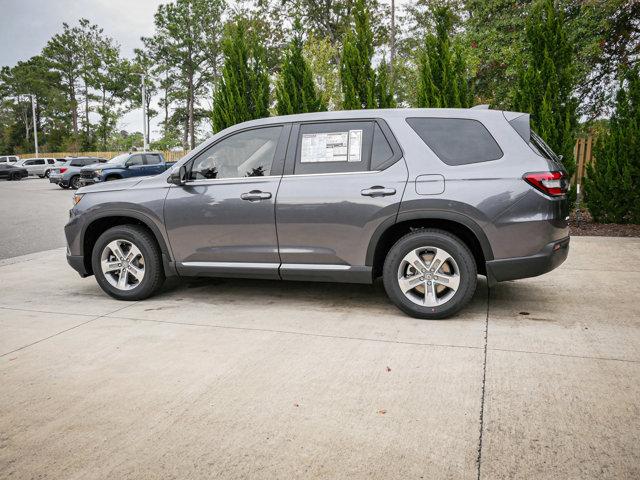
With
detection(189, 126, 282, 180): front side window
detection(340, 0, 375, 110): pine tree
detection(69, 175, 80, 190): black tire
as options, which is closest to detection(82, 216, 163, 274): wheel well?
detection(189, 126, 282, 180): front side window

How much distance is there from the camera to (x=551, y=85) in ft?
31.9

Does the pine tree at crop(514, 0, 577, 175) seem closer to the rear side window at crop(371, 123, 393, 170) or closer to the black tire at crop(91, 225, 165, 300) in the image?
the rear side window at crop(371, 123, 393, 170)

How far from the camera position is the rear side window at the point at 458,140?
14.7 feet

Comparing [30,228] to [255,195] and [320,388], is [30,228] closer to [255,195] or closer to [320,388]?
[255,195]

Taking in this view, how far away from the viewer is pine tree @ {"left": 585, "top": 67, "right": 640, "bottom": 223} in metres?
9.43

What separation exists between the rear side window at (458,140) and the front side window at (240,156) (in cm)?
140

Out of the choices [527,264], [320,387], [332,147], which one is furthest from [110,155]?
[320,387]

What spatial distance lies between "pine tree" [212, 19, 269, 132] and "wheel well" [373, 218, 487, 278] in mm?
8067

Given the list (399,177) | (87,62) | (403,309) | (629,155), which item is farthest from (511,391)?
(87,62)

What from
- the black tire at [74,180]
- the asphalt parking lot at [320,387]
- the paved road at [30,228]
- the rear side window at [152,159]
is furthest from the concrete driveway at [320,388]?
the black tire at [74,180]

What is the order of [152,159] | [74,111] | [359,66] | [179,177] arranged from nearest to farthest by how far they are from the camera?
1. [179,177]
2. [359,66]
3. [152,159]
4. [74,111]

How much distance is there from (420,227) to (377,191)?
1.77 feet

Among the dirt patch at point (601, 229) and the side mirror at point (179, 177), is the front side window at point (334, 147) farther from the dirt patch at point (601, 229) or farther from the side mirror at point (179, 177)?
the dirt patch at point (601, 229)

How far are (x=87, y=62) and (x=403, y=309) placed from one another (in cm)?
6968
